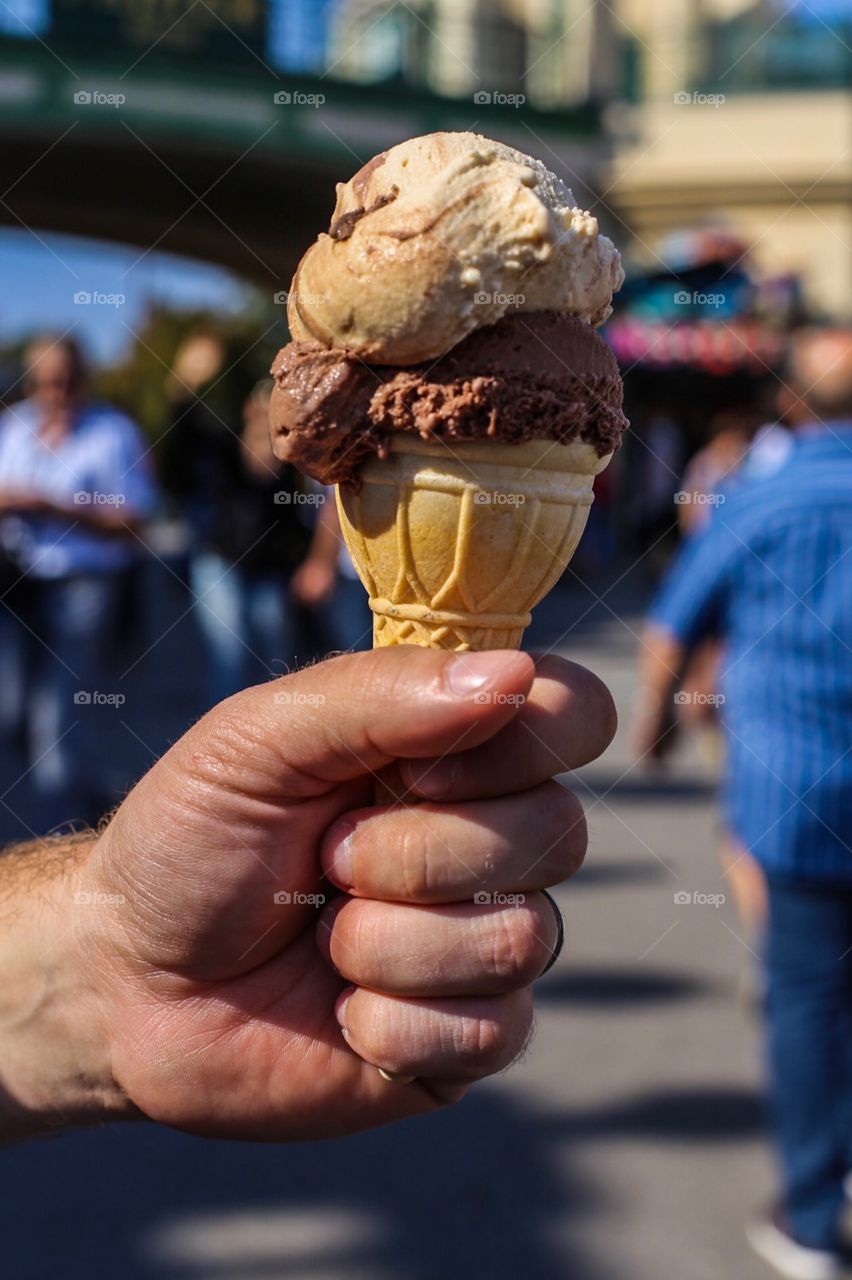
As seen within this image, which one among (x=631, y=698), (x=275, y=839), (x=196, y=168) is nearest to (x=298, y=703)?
(x=275, y=839)

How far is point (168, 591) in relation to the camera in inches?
593

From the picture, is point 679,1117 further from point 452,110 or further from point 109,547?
point 452,110

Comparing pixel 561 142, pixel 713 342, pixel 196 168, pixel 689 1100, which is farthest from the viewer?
pixel 713 342

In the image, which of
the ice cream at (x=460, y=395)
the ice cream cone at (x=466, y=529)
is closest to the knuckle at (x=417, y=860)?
the ice cream cone at (x=466, y=529)

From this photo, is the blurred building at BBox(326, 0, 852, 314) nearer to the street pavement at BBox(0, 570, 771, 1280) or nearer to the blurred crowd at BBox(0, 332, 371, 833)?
the blurred crowd at BBox(0, 332, 371, 833)

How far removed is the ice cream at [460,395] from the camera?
1471 millimetres

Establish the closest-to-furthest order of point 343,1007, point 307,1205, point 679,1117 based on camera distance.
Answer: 1. point 343,1007
2. point 307,1205
3. point 679,1117

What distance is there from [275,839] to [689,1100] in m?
2.94

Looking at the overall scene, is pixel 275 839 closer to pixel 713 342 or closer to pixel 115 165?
pixel 115 165

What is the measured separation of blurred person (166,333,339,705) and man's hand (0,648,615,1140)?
14.5 ft

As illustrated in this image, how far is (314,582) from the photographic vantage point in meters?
6.23

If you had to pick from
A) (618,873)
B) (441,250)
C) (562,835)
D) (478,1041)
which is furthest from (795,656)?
(618,873)

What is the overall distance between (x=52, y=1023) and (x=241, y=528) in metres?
4.77

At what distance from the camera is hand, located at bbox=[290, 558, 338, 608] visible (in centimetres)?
621
